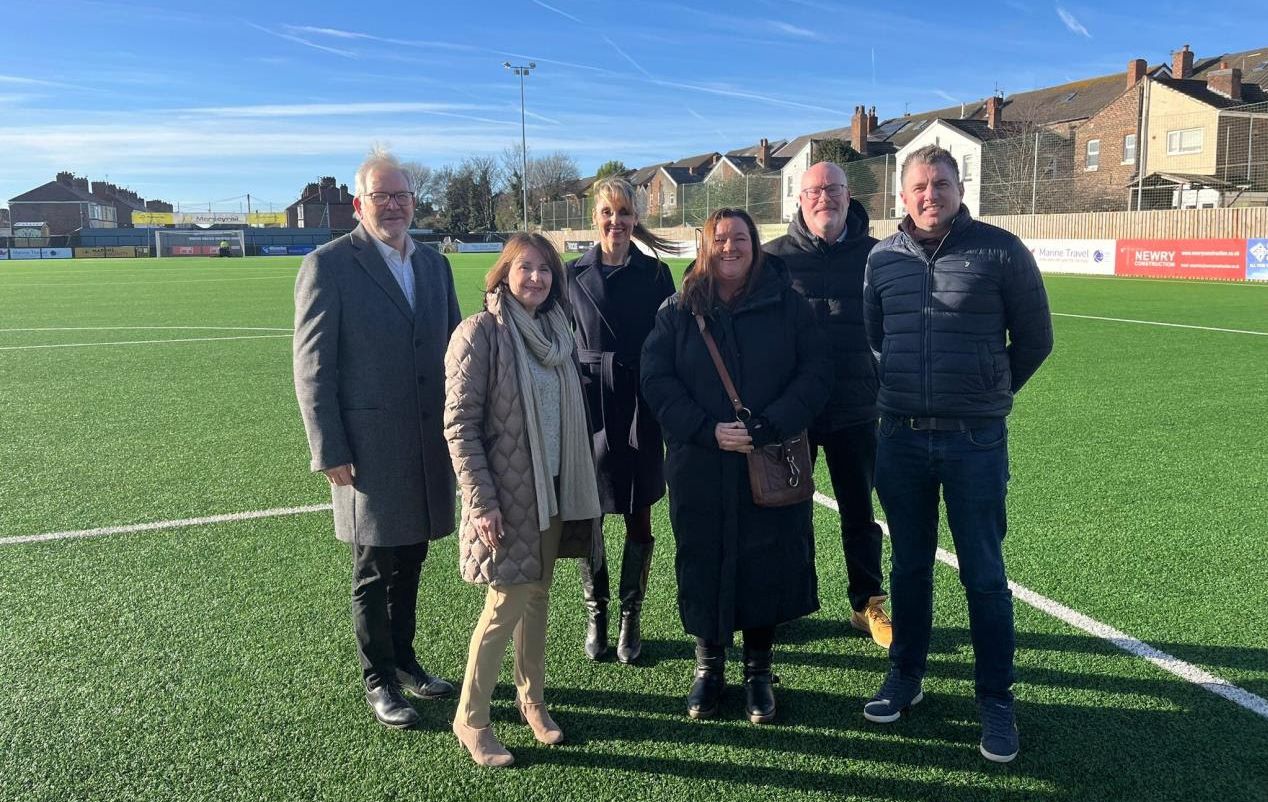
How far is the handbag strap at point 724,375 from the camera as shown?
3223 mm

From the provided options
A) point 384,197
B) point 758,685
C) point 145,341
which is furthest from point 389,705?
point 145,341

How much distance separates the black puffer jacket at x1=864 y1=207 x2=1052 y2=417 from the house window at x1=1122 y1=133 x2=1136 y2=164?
48.4 metres

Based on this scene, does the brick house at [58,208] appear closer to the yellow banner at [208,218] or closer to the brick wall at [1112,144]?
the yellow banner at [208,218]

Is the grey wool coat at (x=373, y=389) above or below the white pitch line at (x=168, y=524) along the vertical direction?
above

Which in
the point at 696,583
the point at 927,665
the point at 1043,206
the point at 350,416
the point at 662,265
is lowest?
the point at 927,665

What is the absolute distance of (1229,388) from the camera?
909cm

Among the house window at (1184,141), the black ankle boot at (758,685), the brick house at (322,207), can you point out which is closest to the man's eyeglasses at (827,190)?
the black ankle boot at (758,685)

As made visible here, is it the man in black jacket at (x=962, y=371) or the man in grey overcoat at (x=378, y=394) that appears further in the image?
the man in grey overcoat at (x=378, y=394)

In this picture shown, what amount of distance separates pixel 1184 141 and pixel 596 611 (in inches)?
1888

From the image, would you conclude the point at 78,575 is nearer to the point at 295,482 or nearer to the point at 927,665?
the point at 295,482

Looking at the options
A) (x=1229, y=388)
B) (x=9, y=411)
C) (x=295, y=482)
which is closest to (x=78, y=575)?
(x=295, y=482)

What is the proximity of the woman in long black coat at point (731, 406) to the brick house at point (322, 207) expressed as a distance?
4232 inches

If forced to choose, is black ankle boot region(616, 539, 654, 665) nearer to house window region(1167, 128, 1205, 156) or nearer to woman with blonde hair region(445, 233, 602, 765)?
woman with blonde hair region(445, 233, 602, 765)

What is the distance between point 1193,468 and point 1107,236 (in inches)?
942
